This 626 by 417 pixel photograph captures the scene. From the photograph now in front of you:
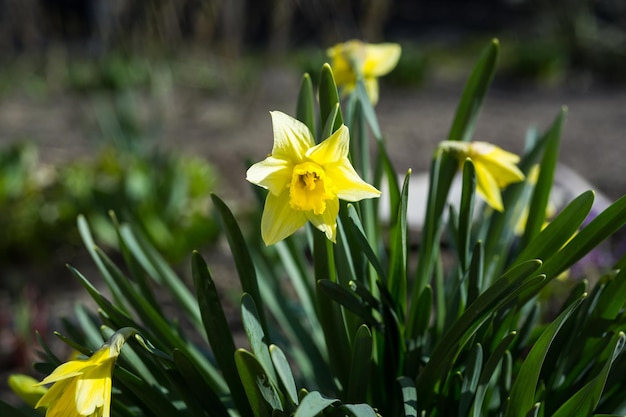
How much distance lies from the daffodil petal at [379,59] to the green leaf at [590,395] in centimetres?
71

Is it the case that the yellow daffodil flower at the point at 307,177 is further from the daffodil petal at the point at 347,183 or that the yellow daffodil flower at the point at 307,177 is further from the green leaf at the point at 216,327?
the green leaf at the point at 216,327

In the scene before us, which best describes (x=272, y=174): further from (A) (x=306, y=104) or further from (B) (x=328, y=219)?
(A) (x=306, y=104)

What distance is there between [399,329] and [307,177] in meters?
0.37

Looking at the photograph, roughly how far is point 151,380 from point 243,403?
0.15m

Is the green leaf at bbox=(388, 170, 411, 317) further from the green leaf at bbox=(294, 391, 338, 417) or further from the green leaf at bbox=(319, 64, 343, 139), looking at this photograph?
the green leaf at bbox=(294, 391, 338, 417)

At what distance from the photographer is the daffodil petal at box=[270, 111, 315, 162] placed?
3.07 feet

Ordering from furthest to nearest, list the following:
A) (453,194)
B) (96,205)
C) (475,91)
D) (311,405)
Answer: (453,194) → (96,205) → (475,91) → (311,405)

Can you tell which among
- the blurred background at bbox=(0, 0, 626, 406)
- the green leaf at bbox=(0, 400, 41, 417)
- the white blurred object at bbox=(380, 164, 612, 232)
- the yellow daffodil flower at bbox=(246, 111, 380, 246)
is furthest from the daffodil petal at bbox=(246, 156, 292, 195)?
the white blurred object at bbox=(380, 164, 612, 232)

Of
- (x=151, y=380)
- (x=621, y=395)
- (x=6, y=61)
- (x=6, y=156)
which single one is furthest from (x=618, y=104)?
(x=6, y=61)

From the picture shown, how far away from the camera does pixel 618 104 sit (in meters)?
5.83

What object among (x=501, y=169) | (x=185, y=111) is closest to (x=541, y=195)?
(x=501, y=169)

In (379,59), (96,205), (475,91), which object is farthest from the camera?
(96,205)

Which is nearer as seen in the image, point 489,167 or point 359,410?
point 359,410

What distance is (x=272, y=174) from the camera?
3.09 feet
